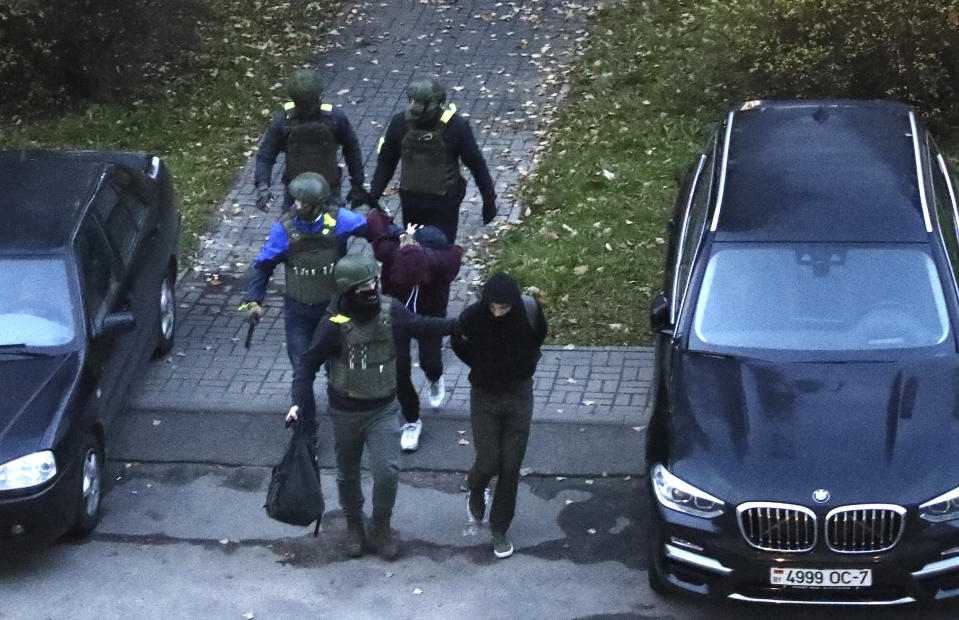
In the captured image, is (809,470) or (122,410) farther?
(122,410)

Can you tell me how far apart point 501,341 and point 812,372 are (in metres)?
1.56

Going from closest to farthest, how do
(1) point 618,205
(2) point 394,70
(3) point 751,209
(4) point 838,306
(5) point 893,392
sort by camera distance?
(5) point 893,392
(4) point 838,306
(3) point 751,209
(1) point 618,205
(2) point 394,70

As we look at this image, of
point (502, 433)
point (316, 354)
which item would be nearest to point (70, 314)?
point (316, 354)

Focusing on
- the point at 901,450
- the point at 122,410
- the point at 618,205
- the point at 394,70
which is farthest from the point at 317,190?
the point at 394,70

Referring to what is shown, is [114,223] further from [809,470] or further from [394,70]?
[394,70]

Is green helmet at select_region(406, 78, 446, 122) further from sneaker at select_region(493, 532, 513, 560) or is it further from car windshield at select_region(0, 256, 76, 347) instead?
sneaker at select_region(493, 532, 513, 560)

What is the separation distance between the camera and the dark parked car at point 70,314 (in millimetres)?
7407

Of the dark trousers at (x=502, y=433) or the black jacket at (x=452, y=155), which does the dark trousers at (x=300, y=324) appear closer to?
the black jacket at (x=452, y=155)

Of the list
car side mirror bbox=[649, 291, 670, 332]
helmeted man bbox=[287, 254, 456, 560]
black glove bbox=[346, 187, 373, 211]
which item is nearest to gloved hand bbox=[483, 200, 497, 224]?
black glove bbox=[346, 187, 373, 211]

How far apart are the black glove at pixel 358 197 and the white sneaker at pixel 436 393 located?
50.6 inches

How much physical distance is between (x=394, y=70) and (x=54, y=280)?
→ 292 inches

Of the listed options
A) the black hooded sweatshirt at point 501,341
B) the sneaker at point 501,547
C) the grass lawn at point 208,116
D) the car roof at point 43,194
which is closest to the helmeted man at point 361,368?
the black hooded sweatshirt at point 501,341

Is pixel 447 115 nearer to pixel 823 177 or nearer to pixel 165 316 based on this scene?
pixel 823 177

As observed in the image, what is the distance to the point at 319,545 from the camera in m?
7.86
